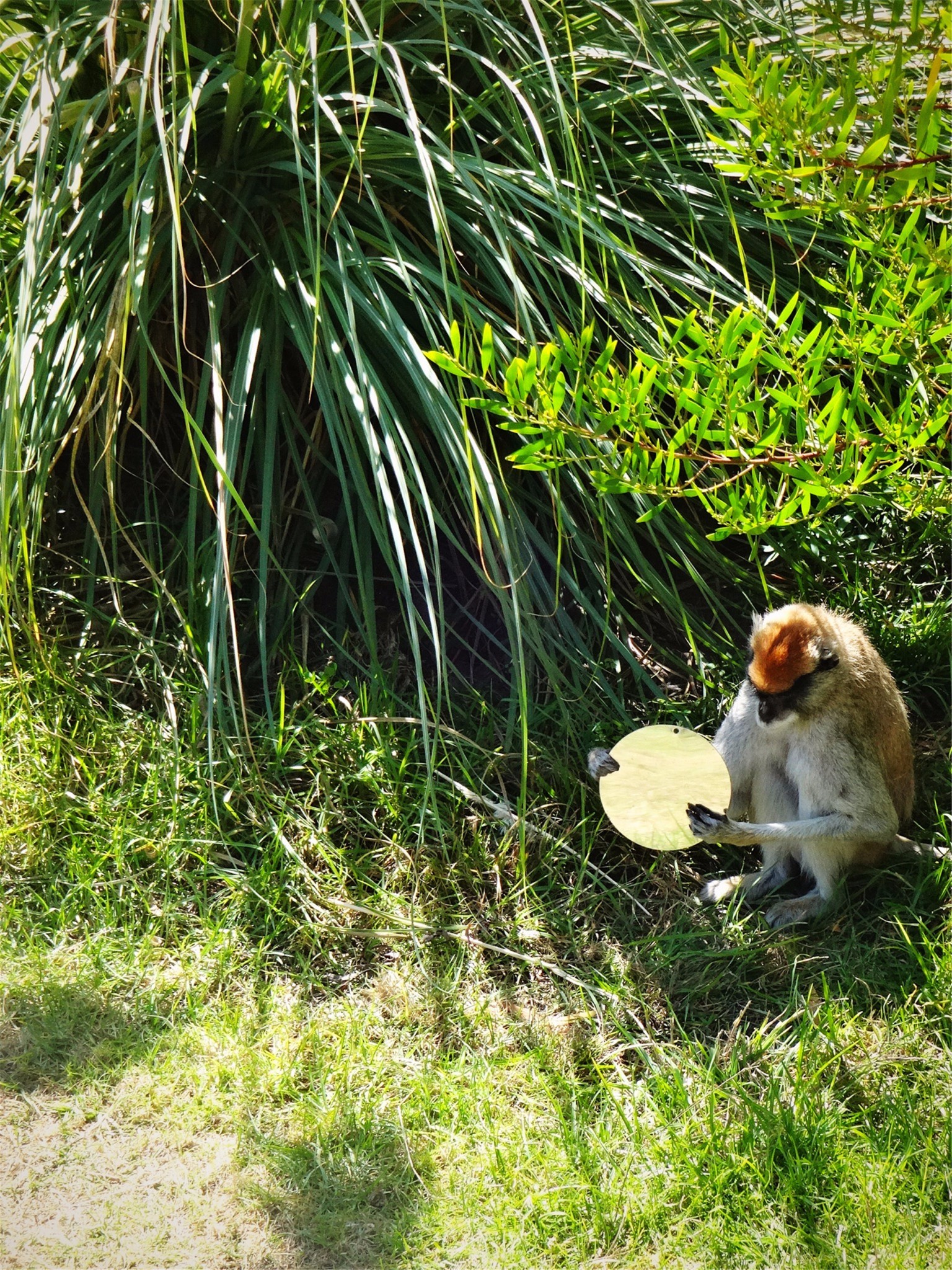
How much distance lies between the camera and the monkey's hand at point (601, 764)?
3432 mm

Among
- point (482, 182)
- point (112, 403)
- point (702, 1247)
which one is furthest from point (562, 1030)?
point (482, 182)

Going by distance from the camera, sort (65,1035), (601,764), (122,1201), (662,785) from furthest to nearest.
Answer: (601,764) < (662,785) < (65,1035) < (122,1201)

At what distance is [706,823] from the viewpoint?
3279 mm

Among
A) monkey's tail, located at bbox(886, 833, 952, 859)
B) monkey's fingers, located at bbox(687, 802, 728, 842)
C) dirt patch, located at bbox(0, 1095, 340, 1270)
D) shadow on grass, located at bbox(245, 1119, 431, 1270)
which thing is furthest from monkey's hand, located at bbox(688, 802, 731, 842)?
dirt patch, located at bbox(0, 1095, 340, 1270)

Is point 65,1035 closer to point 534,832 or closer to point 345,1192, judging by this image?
point 345,1192

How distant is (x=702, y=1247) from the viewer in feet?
8.53

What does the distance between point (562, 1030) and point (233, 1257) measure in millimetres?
960

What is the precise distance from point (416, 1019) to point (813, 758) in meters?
1.29

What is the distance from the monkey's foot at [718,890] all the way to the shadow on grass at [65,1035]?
1.51 meters

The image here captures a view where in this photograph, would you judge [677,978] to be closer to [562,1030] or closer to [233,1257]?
[562,1030]

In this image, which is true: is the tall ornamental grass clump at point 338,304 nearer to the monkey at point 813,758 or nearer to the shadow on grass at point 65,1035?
the monkey at point 813,758

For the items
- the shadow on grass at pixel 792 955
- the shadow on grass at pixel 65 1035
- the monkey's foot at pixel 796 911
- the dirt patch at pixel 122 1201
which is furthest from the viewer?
the monkey's foot at pixel 796 911

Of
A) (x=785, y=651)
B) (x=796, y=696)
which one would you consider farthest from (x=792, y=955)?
(x=785, y=651)

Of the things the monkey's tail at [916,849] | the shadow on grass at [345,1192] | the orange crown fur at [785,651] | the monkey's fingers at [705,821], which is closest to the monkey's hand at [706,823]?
the monkey's fingers at [705,821]
